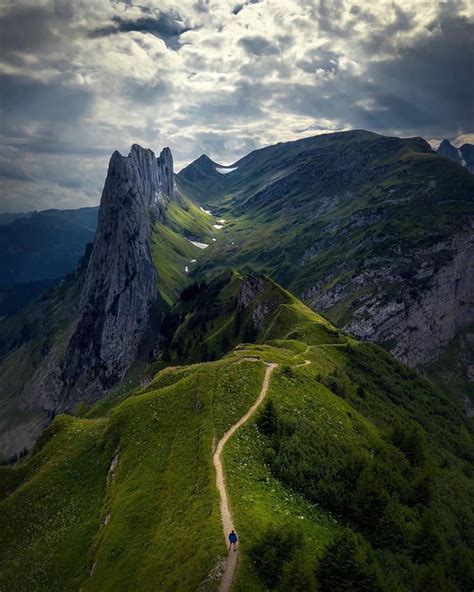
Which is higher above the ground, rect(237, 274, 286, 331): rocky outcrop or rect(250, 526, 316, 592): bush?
rect(237, 274, 286, 331): rocky outcrop

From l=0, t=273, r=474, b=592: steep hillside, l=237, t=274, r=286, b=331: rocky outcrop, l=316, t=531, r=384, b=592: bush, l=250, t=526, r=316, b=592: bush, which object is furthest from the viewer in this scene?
l=237, t=274, r=286, b=331: rocky outcrop

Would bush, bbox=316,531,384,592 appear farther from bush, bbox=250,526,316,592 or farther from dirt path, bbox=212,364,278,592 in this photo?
dirt path, bbox=212,364,278,592

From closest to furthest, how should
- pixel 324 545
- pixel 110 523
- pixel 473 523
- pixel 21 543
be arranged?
1. pixel 324 545
2. pixel 110 523
3. pixel 21 543
4. pixel 473 523

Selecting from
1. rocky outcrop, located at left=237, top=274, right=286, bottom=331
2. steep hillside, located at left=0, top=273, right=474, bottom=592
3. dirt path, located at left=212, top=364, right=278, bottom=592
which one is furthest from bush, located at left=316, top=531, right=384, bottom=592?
rocky outcrop, located at left=237, top=274, right=286, bottom=331

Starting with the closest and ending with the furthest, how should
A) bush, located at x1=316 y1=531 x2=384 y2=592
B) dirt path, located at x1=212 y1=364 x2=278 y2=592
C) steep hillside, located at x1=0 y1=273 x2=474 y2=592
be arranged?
dirt path, located at x1=212 y1=364 x2=278 y2=592 < bush, located at x1=316 y1=531 x2=384 y2=592 < steep hillside, located at x1=0 y1=273 x2=474 y2=592

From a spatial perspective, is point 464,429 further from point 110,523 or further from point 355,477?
point 110,523

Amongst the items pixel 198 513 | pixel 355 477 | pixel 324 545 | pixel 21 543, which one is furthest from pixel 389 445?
pixel 21 543

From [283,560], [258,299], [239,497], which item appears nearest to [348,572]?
[283,560]
